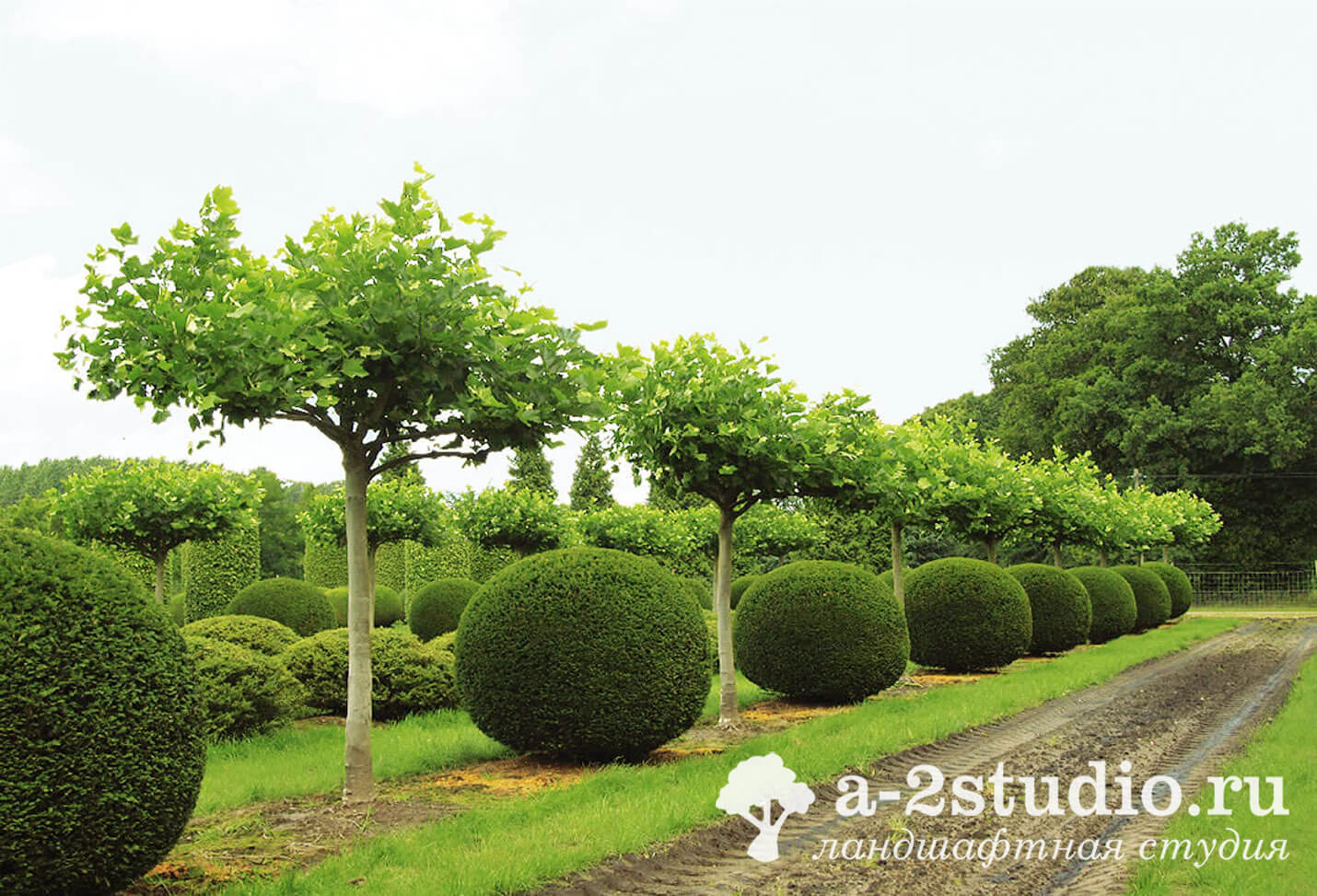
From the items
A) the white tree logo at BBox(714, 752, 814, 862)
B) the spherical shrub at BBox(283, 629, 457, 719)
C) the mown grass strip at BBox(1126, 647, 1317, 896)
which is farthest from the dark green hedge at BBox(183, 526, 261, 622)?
the mown grass strip at BBox(1126, 647, 1317, 896)

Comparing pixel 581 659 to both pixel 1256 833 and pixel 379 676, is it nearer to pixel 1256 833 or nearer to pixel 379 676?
pixel 379 676

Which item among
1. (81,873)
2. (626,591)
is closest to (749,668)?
(626,591)

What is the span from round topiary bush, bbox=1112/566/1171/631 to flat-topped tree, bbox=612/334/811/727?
21414 millimetres

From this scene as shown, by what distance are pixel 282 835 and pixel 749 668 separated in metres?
7.72

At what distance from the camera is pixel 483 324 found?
264 inches

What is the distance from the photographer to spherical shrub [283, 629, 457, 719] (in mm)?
11531

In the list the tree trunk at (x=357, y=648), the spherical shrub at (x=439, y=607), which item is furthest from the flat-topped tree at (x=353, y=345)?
the spherical shrub at (x=439, y=607)

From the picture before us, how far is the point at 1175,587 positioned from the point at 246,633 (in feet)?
102

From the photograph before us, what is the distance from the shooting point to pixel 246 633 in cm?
1170

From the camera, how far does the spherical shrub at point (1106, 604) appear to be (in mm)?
23828

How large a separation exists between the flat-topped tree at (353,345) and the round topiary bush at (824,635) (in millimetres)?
6370

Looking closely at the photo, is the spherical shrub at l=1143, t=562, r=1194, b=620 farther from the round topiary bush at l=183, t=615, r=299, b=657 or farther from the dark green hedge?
the round topiary bush at l=183, t=615, r=299, b=657

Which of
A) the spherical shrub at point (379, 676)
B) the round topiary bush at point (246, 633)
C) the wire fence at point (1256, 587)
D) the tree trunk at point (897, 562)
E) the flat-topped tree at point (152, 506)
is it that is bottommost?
the wire fence at point (1256, 587)

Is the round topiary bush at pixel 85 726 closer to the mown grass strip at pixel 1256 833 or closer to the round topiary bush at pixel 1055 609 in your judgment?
the mown grass strip at pixel 1256 833
